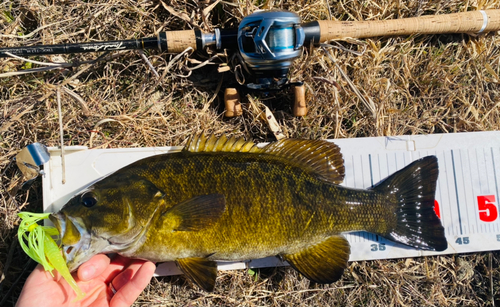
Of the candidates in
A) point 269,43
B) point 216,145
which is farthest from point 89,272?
point 269,43

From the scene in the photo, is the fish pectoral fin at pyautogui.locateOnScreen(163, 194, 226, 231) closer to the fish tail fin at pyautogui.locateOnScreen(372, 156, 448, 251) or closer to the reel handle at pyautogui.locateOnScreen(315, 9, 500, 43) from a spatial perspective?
the fish tail fin at pyautogui.locateOnScreen(372, 156, 448, 251)

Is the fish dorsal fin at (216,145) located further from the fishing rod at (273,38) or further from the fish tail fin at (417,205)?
the fish tail fin at (417,205)

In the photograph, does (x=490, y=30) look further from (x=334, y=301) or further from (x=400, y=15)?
(x=334, y=301)

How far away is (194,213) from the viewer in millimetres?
2211

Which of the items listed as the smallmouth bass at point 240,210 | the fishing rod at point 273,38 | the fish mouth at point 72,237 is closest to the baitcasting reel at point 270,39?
the fishing rod at point 273,38

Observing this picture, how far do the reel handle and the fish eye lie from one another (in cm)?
208

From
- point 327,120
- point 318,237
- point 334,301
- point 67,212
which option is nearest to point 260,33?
point 327,120

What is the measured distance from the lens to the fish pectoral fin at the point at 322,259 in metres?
2.47

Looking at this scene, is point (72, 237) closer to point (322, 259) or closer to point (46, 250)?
point (46, 250)

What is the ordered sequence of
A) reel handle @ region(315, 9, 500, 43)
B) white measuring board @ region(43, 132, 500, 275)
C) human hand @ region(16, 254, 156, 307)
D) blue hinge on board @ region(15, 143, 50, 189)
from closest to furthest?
1. human hand @ region(16, 254, 156, 307)
2. blue hinge on board @ region(15, 143, 50, 189)
3. reel handle @ region(315, 9, 500, 43)
4. white measuring board @ region(43, 132, 500, 275)

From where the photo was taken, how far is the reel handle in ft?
9.07

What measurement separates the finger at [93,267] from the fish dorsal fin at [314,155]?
1.37 meters

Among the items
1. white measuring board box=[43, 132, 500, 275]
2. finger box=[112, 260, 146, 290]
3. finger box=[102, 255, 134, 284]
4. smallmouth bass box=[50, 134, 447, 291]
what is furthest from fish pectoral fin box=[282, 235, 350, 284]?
finger box=[102, 255, 134, 284]

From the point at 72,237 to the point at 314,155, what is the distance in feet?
5.59
